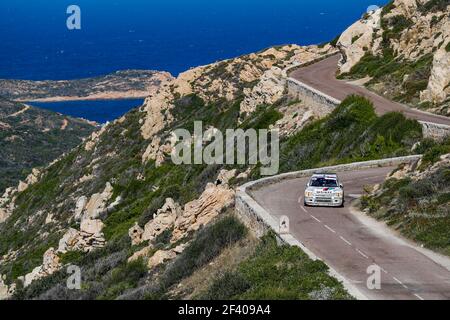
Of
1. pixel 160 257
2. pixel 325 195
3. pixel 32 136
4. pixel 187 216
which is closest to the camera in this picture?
pixel 160 257

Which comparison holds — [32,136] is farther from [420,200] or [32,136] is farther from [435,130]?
[420,200]

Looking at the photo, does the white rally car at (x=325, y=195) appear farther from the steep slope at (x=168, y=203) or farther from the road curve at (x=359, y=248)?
the steep slope at (x=168, y=203)

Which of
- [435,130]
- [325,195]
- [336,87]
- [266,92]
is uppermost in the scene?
[336,87]

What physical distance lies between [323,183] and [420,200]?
3725 mm

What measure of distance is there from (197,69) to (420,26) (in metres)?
33.3

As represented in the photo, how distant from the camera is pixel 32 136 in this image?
174 m

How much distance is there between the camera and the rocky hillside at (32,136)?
151750 mm

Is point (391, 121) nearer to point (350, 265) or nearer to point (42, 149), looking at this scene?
point (350, 265)

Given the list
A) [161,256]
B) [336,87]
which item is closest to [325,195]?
[161,256]

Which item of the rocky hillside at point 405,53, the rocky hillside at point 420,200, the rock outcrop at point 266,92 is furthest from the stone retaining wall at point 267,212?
the rock outcrop at point 266,92

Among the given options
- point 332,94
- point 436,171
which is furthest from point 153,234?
point 332,94

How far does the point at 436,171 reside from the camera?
23.2m

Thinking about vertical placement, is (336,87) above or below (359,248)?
above

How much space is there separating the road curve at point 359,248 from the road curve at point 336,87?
397 inches
